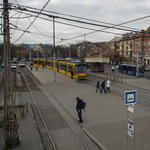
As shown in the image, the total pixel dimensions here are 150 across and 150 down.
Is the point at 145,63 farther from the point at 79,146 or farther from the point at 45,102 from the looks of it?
the point at 79,146

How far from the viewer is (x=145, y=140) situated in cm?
707

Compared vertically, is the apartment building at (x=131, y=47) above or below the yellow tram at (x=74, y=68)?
above

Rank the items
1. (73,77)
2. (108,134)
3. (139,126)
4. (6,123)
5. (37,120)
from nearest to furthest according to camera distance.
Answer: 1. (6,123)
2. (108,134)
3. (139,126)
4. (37,120)
5. (73,77)

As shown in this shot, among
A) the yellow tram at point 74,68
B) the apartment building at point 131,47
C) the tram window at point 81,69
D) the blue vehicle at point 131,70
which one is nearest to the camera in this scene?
the yellow tram at point 74,68

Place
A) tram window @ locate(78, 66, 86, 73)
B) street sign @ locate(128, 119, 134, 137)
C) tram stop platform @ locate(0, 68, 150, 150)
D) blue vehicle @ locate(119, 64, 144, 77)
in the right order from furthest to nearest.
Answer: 1. blue vehicle @ locate(119, 64, 144, 77)
2. tram window @ locate(78, 66, 86, 73)
3. tram stop platform @ locate(0, 68, 150, 150)
4. street sign @ locate(128, 119, 134, 137)

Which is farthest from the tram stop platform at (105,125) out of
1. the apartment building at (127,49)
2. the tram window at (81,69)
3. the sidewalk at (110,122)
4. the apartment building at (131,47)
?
the apartment building at (127,49)

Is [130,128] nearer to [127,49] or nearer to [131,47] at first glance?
[131,47]

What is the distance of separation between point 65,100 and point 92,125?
592 cm

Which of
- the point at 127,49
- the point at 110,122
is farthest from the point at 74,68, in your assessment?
the point at 127,49

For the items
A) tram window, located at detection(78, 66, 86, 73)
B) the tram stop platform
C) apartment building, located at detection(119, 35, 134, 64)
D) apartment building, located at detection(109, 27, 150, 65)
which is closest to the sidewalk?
the tram stop platform

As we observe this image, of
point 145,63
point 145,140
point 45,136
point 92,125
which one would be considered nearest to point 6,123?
point 45,136

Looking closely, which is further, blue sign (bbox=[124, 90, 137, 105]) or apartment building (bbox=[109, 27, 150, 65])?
apartment building (bbox=[109, 27, 150, 65])

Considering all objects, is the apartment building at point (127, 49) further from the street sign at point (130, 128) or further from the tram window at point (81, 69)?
the street sign at point (130, 128)

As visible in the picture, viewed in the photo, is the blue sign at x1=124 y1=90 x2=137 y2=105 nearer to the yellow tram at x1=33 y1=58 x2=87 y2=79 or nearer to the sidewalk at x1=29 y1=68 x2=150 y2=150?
the sidewalk at x1=29 y1=68 x2=150 y2=150
